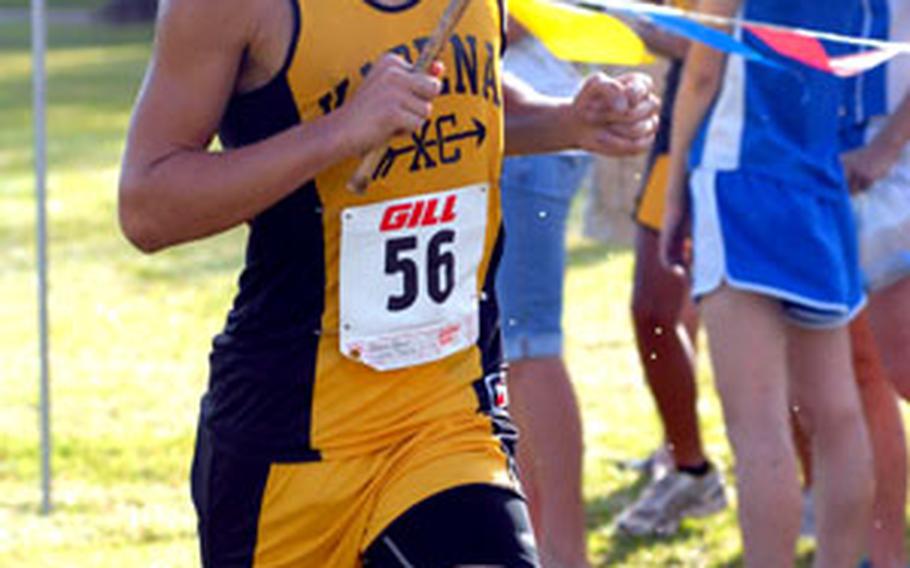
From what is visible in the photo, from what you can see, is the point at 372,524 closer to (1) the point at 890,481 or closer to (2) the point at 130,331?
(1) the point at 890,481

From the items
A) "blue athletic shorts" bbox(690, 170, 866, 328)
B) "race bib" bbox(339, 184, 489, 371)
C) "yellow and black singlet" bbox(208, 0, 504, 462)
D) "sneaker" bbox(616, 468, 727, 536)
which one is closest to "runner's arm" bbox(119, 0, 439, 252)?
"yellow and black singlet" bbox(208, 0, 504, 462)

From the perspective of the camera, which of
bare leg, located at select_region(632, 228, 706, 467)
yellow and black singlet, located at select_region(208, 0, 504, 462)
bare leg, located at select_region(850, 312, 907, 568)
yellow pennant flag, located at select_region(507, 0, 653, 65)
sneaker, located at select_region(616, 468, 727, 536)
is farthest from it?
sneaker, located at select_region(616, 468, 727, 536)

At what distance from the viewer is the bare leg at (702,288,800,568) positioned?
4.88 m

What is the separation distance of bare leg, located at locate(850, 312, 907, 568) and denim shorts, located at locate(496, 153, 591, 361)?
86 cm

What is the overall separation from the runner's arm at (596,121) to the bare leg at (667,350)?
2526 mm

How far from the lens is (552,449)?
5523 mm

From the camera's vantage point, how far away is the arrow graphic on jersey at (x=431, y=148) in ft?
11.0

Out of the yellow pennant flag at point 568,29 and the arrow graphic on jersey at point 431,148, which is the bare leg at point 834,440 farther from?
the arrow graphic on jersey at point 431,148

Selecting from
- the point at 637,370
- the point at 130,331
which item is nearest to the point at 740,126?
the point at 637,370

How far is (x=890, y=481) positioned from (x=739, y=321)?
1.03 m

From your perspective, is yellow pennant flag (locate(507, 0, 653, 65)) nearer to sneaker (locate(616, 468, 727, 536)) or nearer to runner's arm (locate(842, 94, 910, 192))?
runner's arm (locate(842, 94, 910, 192))

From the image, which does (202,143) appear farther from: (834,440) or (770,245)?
(834,440)

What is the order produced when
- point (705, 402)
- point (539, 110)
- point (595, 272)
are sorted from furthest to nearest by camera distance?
point (595, 272) → point (705, 402) → point (539, 110)

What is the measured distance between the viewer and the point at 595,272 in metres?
11.5
